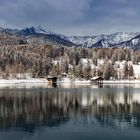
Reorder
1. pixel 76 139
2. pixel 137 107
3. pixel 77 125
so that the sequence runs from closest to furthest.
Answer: pixel 76 139 < pixel 77 125 < pixel 137 107

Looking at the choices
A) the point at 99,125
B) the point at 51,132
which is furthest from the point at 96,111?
the point at 51,132

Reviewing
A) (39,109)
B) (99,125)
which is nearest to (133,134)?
(99,125)

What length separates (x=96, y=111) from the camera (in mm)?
72625

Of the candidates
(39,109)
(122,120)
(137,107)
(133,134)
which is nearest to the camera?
(133,134)

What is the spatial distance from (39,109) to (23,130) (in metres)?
23.3

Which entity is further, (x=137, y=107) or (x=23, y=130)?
(x=137, y=107)

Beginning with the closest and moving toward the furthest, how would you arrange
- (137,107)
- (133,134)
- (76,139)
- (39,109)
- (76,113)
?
(76,139) < (133,134) < (76,113) < (39,109) < (137,107)

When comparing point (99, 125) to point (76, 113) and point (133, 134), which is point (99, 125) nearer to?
point (133, 134)

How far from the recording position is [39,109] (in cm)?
7481

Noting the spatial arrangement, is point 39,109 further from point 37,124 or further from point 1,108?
point 37,124

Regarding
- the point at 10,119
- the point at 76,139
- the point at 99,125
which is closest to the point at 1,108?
the point at 10,119

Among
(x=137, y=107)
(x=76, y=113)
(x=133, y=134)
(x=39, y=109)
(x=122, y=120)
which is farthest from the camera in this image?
(x=137, y=107)

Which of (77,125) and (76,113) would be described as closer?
(77,125)

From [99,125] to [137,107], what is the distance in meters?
25.4
